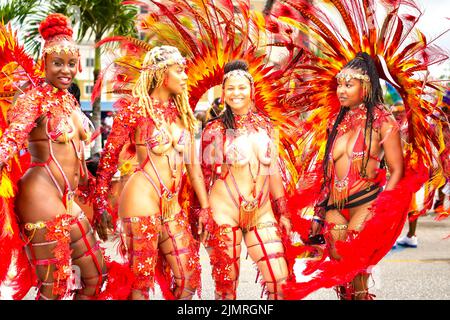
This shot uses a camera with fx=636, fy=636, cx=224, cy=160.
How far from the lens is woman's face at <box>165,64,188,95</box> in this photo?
4254mm

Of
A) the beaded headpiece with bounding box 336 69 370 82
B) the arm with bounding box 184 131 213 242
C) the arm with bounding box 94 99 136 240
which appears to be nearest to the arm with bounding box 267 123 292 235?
the arm with bounding box 184 131 213 242

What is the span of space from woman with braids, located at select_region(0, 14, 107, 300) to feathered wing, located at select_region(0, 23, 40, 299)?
0.08 metres

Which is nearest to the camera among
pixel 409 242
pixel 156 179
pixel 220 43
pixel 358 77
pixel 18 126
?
pixel 18 126

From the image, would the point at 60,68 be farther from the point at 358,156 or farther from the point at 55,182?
the point at 358,156

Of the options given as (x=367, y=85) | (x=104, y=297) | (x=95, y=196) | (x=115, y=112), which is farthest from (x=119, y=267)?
(x=367, y=85)

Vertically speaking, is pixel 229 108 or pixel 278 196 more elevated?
pixel 229 108

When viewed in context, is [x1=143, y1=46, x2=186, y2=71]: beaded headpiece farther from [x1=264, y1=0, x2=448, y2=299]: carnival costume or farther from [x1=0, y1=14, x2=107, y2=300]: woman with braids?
[x1=264, y1=0, x2=448, y2=299]: carnival costume

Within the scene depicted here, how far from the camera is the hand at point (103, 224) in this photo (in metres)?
4.45

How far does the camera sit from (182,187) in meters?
4.64

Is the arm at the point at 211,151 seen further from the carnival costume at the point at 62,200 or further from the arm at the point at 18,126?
the arm at the point at 18,126

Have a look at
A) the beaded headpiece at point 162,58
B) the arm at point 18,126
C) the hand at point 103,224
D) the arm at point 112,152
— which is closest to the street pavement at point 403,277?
the hand at point 103,224

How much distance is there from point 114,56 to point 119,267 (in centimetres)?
161

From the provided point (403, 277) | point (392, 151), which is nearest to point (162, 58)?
point (392, 151)

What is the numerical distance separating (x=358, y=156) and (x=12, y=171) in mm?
2394
